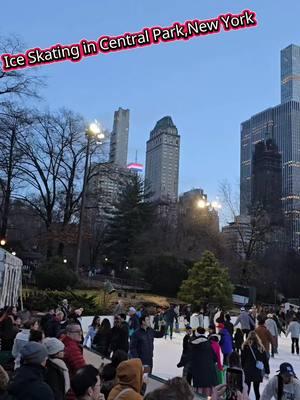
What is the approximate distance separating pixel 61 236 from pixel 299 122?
148 m

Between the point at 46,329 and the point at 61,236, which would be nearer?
the point at 46,329

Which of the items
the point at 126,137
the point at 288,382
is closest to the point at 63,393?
the point at 288,382

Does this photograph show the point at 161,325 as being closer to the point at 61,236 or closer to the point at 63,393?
the point at 61,236

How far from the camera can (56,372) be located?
4.62 meters

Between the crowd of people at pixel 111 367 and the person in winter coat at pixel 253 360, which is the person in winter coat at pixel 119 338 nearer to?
the crowd of people at pixel 111 367

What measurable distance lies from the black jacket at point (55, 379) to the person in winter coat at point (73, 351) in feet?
2.62

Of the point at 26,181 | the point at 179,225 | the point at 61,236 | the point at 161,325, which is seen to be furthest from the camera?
the point at 179,225

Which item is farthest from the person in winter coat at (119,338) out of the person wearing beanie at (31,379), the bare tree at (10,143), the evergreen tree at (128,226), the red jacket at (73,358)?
the evergreen tree at (128,226)

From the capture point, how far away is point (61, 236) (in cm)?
3294

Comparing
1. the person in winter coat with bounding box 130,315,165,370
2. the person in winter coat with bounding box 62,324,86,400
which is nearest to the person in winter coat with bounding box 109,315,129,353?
the person in winter coat with bounding box 130,315,165,370

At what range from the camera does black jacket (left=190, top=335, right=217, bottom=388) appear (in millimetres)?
7246

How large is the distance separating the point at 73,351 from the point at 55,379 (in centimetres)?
115

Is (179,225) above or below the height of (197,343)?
above

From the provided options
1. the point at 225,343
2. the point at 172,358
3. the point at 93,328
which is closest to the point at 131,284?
the point at 172,358
